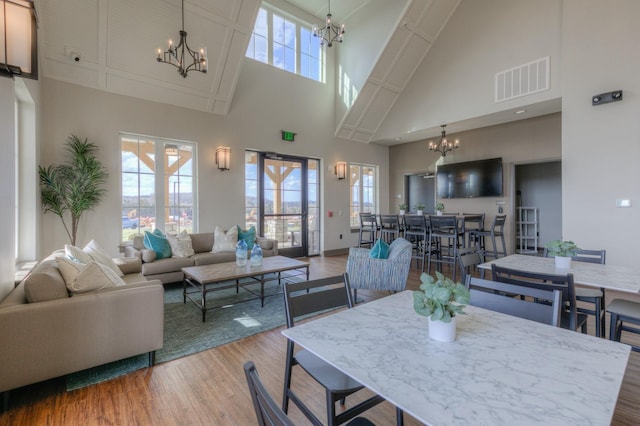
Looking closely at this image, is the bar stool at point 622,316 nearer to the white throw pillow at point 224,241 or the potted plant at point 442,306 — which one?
the potted plant at point 442,306

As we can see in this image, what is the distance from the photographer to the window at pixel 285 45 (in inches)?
248

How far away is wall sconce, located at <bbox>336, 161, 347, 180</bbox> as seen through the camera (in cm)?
Answer: 763

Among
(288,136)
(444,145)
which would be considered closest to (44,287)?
(288,136)

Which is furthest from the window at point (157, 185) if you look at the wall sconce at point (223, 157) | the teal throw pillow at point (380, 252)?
the teal throw pillow at point (380, 252)

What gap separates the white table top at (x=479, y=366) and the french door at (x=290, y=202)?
17.5 ft

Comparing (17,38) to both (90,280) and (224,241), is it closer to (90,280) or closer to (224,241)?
(90,280)

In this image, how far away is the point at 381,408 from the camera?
76.6 inches

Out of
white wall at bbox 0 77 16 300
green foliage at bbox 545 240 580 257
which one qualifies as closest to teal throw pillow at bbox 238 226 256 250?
white wall at bbox 0 77 16 300

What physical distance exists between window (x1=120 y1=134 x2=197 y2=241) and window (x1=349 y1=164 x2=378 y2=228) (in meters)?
4.18

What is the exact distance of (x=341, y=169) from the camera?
766cm

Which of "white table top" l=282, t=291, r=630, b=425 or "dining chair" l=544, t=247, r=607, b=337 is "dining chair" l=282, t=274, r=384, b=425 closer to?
"white table top" l=282, t=291, r=630, b=425

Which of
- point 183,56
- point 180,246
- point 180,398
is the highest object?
point 183,56

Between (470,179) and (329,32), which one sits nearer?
(329,32)

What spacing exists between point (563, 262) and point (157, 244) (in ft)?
16.2
